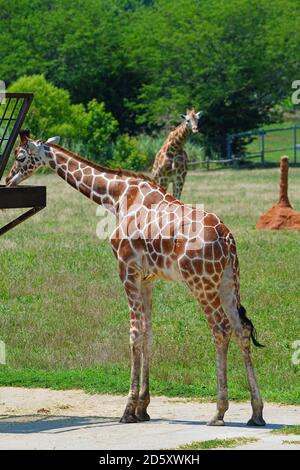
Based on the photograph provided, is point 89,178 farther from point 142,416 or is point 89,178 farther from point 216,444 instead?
point 216,444

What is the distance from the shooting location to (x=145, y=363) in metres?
12.1

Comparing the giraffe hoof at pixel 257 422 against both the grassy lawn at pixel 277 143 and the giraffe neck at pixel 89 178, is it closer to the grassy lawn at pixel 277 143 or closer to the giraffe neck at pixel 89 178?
the giraffe neck at pixel 89 178

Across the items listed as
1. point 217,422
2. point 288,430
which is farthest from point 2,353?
point 288,430

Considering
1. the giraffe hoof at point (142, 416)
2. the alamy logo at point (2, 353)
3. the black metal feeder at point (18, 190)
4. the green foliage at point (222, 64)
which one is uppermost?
the green foliage at point (222, 64)

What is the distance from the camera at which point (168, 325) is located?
17.4 meters

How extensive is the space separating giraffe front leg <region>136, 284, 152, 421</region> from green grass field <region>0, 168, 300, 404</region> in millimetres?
1044

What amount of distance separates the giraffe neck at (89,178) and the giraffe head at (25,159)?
0.11 meters

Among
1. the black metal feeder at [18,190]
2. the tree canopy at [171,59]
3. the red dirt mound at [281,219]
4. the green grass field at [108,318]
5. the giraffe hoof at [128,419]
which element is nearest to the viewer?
the giraffe hoof at [128,419]

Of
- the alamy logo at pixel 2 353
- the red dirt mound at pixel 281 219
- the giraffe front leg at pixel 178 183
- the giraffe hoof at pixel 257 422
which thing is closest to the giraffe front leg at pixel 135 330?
the giraffe hoof at pixel 257 422

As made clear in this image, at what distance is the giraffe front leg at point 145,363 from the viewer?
11.8m

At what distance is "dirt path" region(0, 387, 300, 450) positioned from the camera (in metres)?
10.4

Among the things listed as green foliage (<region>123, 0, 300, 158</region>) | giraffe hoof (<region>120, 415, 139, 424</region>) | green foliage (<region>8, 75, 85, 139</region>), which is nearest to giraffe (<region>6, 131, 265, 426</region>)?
giraffe hoof (<region>120, 415, 139, 424</region>)

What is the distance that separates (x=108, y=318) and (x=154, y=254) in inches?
245
